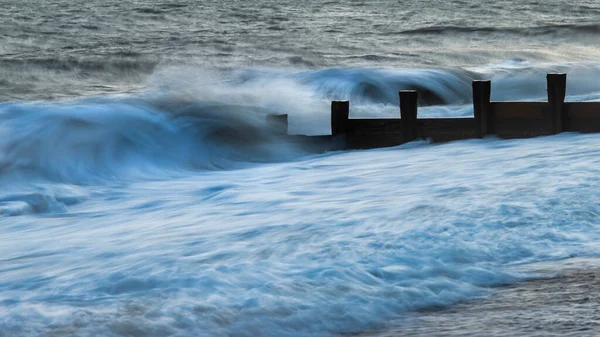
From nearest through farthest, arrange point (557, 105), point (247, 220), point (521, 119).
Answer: point (247, 220) → point (557, 105) → point (521, 119)

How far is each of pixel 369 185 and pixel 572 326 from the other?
13.8ft

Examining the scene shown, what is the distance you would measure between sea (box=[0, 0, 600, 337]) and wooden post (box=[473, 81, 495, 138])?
15.9 inches

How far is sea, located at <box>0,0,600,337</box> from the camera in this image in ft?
14.6

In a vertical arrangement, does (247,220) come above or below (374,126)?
below

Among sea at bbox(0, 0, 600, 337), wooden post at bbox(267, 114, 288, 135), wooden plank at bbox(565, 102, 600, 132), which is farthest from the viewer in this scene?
wooden post at bbox(267, 114, 288, 135)

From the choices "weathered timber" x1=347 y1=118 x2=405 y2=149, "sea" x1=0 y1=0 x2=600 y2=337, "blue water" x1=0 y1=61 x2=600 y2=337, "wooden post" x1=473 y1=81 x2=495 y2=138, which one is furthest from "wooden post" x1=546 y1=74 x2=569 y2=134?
"weathered timber" x1=347 y1=118 x2=405 y2=149

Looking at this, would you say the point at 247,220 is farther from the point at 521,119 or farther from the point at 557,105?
the point at 557,105

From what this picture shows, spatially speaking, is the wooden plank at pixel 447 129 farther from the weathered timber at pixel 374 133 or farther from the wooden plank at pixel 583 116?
the wooden plank at pixel 583 116

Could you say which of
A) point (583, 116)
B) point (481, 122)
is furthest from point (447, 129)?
point (583, 116)

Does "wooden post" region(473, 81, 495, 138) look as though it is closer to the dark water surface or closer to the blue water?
the blue water

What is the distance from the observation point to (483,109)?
1018 centimetres

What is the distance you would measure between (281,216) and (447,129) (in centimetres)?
401

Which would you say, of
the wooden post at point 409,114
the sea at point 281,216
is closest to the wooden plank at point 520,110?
the sea at point 281,216

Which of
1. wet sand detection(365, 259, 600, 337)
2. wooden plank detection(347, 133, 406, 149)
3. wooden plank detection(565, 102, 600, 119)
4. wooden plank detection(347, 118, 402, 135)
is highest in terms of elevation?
wooden plank detection(565, 102, 600, 119)
